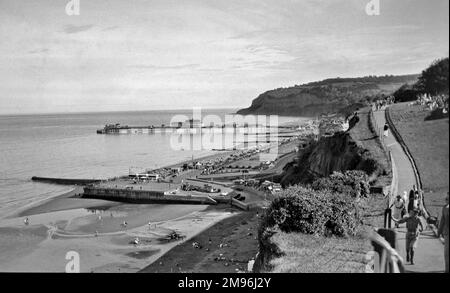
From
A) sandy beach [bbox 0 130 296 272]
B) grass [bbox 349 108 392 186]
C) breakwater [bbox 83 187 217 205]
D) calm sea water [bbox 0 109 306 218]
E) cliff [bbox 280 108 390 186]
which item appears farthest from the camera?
calm sea water [bbox 0 109 306 218]

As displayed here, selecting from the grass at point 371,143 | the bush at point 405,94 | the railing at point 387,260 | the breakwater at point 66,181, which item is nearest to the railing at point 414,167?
the grass at point 371,143

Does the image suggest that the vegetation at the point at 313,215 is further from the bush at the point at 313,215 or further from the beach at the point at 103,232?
the beach at the point at 103,232

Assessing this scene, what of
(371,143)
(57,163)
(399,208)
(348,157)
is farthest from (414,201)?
(57,163)

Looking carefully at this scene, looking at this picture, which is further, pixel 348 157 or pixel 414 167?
pixel 348 157

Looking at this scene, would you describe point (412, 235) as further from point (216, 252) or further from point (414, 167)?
point (216, 252)

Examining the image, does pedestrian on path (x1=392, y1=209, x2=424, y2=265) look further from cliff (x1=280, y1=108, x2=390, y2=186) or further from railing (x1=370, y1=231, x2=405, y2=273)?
cliff (x1=280, y1=108, x2=390, y2=186)

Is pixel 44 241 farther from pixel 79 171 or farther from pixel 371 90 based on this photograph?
pixel 371 90

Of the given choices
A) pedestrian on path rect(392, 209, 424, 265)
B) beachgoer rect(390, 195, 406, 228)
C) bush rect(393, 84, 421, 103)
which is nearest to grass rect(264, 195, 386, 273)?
beachgoer rect(390, 195, 406, 228)
